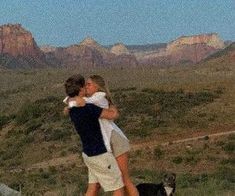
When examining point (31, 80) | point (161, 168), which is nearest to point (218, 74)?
point (31, 80)

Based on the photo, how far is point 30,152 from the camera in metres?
33.9

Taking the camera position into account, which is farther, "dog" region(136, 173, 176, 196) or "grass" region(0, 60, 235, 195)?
"grass" region(0, 60, 235, 195)

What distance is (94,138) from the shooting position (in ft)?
24.6

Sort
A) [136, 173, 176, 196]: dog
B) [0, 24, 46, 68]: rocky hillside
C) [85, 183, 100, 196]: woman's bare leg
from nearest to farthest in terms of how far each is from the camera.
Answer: [85, 183, 100, 196]: woman's bare leg < [136, 173, 176, 196]: dog < [0, 24, 46, 68]: rocky hillside

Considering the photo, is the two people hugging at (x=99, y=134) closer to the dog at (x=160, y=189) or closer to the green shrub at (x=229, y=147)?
the dog at (x=160, y=189)

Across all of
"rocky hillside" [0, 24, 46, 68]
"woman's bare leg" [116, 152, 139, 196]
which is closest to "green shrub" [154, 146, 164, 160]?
"woman's bare leg" [116, 152, 139, 196]

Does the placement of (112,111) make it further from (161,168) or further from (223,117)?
(223,117)

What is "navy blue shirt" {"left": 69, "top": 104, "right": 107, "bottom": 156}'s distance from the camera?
743 centimetres

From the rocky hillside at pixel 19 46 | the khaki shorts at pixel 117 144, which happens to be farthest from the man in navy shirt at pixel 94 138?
the rocky hillside at pixel 19 46

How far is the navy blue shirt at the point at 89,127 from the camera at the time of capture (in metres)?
7.43

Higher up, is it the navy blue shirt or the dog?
the navy blue shirt

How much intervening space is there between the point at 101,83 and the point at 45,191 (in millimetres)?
6078

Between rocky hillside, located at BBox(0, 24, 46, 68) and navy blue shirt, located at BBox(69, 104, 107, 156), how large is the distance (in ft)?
582

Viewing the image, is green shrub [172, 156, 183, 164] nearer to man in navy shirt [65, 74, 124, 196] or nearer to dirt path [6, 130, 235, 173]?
dirt path [6, 130, 235, 173]
